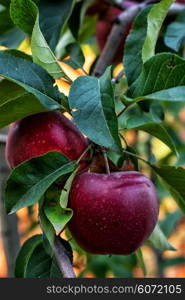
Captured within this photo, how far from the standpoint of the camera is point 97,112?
29.0 inches

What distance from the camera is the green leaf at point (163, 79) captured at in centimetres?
75

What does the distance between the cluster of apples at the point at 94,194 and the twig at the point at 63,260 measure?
3cm

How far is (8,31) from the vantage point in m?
1.11

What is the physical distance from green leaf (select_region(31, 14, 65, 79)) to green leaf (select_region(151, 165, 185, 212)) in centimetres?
22

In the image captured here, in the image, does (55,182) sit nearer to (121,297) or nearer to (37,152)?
(37,152)

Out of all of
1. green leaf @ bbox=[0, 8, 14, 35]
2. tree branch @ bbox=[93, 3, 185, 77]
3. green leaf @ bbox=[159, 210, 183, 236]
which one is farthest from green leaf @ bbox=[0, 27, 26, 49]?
green leaf @ bbox=[159, 210, 183, 236]

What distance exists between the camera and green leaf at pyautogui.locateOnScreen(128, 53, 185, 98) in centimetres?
75

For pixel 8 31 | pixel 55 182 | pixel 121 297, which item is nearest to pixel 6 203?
pixel 55 182

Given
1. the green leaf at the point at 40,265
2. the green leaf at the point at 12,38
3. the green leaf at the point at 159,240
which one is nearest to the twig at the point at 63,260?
the green leaf at the point at 40,265

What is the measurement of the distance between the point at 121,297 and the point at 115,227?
16 cm

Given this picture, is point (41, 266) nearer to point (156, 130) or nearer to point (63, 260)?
point (63, 260)

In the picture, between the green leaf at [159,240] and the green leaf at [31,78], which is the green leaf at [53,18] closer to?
the green leaf at [31,78]

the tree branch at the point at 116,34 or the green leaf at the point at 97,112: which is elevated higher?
the green leaf at the point at 97,112

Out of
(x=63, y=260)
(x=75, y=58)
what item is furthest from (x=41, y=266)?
(x=75, y=58)
